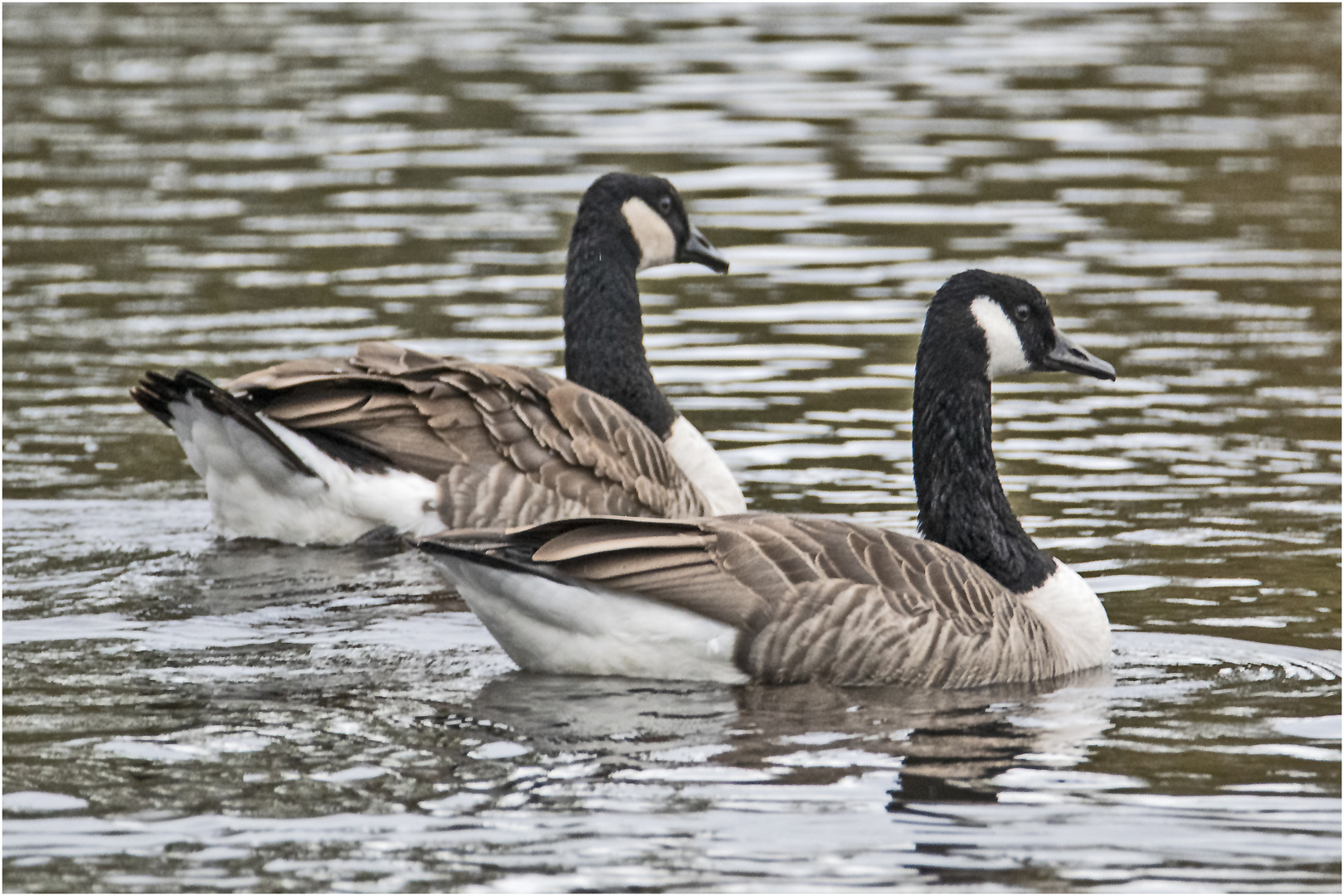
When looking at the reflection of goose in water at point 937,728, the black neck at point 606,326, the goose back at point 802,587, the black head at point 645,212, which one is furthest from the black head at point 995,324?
the black head at point 645,212

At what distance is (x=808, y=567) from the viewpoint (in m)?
8.26

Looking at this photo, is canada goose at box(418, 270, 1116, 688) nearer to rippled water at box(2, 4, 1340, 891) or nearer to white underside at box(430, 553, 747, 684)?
white underside at box(430, 553, 747, 684)

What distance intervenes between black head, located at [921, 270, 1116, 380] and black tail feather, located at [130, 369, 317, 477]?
3.31m

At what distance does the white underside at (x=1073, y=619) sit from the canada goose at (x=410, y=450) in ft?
7.17

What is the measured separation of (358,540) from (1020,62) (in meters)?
17.1

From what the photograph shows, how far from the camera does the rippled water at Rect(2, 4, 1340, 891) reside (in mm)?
6836

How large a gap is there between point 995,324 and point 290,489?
376cm

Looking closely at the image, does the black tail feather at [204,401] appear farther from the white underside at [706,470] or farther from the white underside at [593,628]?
the white underside at [593,628]

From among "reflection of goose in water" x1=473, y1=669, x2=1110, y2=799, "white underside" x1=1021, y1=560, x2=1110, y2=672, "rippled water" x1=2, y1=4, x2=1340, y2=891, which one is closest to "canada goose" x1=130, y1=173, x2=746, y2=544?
"rippled water" x1=2, y1=4, x2=1340, y2=891

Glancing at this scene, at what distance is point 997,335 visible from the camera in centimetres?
924

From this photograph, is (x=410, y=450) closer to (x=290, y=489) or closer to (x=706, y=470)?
(x=290, y=489)

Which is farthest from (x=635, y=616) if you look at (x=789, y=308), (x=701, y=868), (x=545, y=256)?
(x=545, y=256)

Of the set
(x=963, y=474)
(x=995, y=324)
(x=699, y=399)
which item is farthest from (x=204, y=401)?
(x=699, y=399)

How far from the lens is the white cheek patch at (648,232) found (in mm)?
12258
